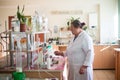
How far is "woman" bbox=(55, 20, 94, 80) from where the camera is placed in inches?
125

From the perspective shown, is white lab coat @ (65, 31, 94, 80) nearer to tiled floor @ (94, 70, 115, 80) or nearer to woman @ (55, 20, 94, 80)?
woman @ (55, 20, 94, 80)

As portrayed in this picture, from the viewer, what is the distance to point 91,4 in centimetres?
743

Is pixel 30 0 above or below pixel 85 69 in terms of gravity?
above

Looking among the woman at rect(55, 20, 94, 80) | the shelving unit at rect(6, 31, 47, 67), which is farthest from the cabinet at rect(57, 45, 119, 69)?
the shelving unit at rect(6, 31, 47, 67)

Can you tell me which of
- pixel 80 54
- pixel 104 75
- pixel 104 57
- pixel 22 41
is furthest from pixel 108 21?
pixel 22 41

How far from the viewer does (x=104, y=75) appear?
242 inches

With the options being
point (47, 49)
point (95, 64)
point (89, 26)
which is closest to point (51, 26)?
point (89, 26)

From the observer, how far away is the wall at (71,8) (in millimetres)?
7336

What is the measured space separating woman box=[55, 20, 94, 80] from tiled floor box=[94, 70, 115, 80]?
255cm

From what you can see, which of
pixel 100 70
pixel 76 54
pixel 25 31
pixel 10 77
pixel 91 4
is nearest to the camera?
pixel 10 77

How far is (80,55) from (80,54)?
0.02 m

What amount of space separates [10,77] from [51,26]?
16.0ft

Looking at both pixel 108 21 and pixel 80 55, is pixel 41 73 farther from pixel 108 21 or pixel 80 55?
pixel 108 21

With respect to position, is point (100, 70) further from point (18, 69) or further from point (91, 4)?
point (18, 69)
